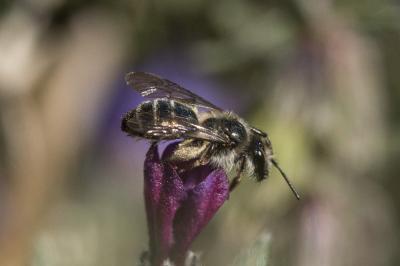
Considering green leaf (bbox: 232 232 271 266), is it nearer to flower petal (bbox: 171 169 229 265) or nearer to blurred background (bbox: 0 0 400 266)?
flower petal (bbox: 171 169 229 265)

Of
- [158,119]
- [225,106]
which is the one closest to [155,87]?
[158,119]

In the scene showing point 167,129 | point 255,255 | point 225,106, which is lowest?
point 225,106

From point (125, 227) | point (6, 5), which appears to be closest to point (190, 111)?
point (125, 227)

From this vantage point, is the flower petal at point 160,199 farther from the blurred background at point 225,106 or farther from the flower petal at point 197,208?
the blurred background at point 225,106

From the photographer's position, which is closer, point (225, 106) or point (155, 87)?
point (155, 87)

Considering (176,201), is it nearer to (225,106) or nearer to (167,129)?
(167,129)

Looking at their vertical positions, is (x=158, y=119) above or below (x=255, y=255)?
above

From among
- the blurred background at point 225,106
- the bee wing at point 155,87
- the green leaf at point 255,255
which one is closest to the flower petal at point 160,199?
the green leaf at point 255,255
